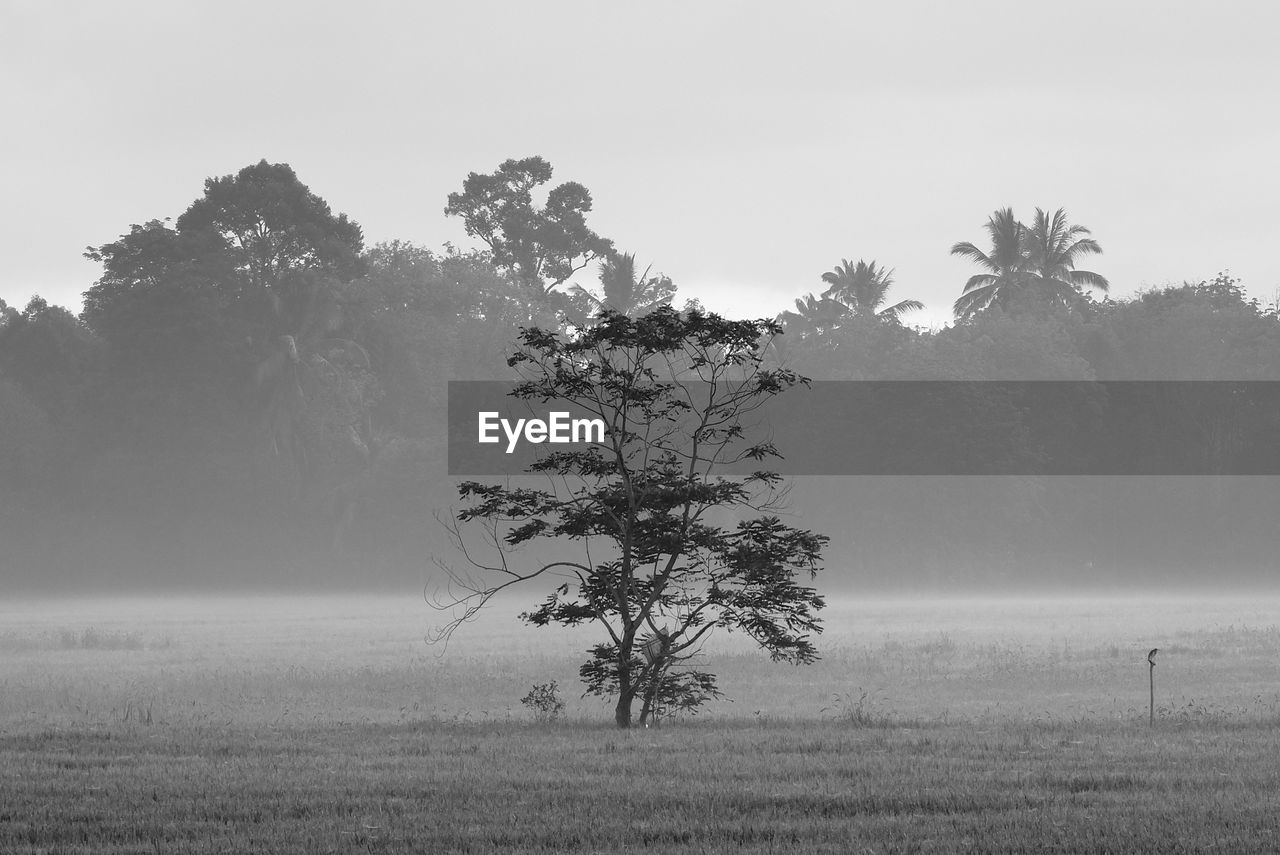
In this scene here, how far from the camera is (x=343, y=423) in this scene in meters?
79.6

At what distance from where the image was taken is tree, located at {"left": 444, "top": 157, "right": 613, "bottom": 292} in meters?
100

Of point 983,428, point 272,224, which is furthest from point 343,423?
point 983,428

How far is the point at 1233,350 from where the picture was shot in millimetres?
82688

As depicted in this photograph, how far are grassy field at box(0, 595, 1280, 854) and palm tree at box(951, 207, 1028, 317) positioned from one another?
62227 mm

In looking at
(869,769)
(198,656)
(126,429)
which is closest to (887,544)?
(126,429)

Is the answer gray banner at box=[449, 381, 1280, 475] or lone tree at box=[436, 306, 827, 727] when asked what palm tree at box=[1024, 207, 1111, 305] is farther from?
lone tree at box=[436, 306, 827, 727]

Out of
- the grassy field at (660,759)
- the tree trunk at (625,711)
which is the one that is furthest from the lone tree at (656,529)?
the grassy field at (660,759)

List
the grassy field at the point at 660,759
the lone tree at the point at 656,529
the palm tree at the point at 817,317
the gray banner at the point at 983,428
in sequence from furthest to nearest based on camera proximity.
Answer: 1. the palm tree at the point at 817,317
2. the gray banner at the point at 983,428
3. the lone tree at the point at 656,529
4. the grassy field at the point at 660,759

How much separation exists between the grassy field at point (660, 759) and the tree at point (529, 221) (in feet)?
220

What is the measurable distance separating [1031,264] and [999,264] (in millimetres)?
2215

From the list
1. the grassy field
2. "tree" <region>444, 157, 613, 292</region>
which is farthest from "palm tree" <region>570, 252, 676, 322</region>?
the grassy field

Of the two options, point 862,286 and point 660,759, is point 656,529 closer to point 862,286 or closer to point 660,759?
point 660,759

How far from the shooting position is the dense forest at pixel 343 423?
7919 centimetres

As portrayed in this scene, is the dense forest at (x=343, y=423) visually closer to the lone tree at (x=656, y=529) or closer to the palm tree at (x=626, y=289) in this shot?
the palm tree at (x=626, y=289)
